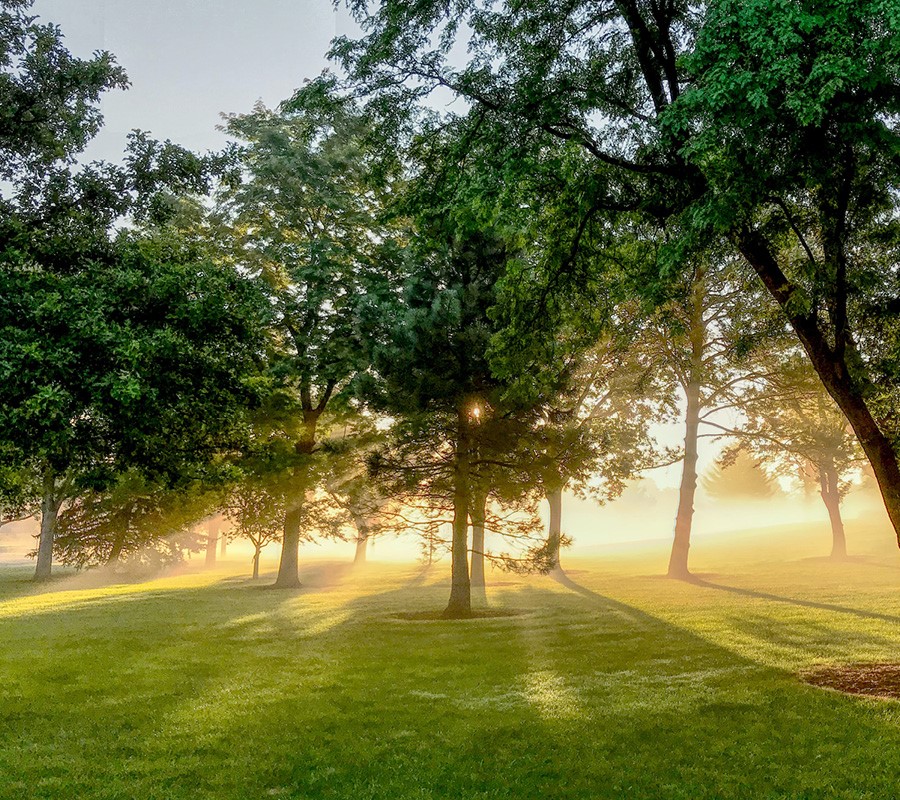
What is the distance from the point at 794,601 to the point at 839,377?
555 inches

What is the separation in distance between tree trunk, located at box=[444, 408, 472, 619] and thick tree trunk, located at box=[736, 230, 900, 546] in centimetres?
1013

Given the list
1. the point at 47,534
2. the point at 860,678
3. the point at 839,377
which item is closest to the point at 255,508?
the point at 47,534

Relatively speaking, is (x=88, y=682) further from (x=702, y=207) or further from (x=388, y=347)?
(x=702, y=207)

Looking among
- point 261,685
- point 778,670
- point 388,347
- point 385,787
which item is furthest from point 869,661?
point 388,347

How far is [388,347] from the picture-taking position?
746 inches

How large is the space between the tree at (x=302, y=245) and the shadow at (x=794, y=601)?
16.5m

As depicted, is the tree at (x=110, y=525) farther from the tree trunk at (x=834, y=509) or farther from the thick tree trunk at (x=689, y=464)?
the tree trunk at (x=834, y=509)

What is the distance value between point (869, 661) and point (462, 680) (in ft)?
24.7

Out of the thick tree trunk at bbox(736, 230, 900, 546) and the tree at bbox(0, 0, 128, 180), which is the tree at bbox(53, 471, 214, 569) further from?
the thick tree trunk at bbox(736, 230, 900, 546)

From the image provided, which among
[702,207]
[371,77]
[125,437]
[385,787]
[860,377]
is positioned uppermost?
[371,77]

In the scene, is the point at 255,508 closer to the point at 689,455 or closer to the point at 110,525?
the point at 110,525

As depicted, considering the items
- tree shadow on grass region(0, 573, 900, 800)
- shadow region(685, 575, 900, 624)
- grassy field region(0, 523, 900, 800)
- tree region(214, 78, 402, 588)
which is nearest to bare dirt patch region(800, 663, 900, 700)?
grassy field region(0, 523, 900, 800)

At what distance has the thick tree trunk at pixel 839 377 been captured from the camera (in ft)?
37.3

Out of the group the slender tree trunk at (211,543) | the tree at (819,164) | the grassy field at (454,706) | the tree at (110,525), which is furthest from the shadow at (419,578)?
the tree at (819,164)
